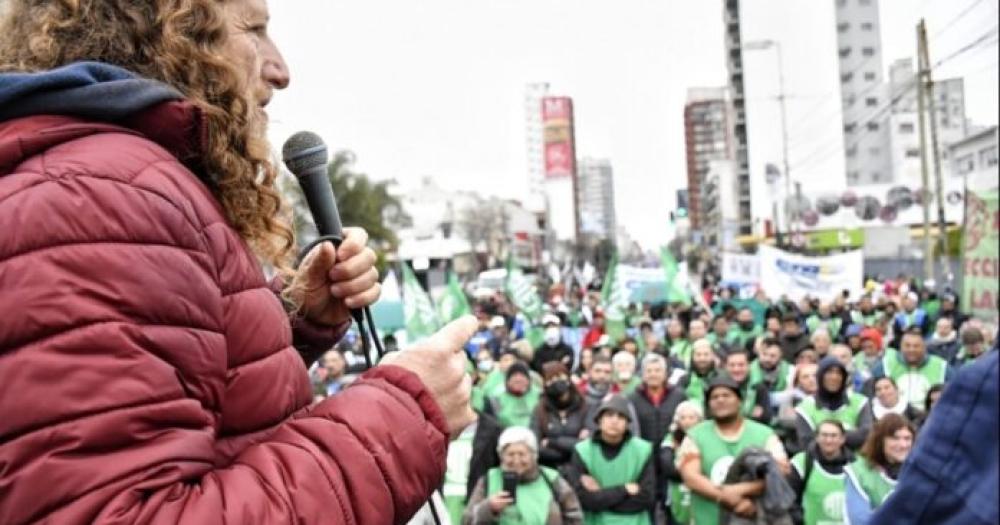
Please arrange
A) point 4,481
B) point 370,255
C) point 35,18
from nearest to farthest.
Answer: point 4,481 → point 35,18 → point 370,255

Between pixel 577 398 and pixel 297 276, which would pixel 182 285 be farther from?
pixel 577 398

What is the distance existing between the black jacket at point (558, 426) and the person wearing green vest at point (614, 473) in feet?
3.64

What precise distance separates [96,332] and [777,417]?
9.65m

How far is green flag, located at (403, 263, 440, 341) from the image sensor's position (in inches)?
764

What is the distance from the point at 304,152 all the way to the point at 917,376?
1002cm

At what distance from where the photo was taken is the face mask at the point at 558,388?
10.1 m

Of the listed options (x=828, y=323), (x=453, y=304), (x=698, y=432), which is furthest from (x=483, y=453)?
(x=453, y=304)

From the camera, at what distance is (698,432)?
7.57m

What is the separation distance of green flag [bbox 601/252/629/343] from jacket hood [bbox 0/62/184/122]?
1796cm

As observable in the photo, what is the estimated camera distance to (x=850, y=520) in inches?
249

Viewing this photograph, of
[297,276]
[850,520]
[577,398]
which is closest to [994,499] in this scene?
[297,276]

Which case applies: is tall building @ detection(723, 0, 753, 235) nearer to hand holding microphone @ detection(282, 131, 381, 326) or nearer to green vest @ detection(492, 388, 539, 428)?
green vest @ detection(492, 388, 539, 428)

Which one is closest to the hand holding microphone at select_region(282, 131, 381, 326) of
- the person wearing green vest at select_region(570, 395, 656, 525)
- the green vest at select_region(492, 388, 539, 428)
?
the person wearing green vest at select_region(570, 395, 656, 525)

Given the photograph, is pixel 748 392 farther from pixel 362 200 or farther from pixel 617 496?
pixel 362 200
